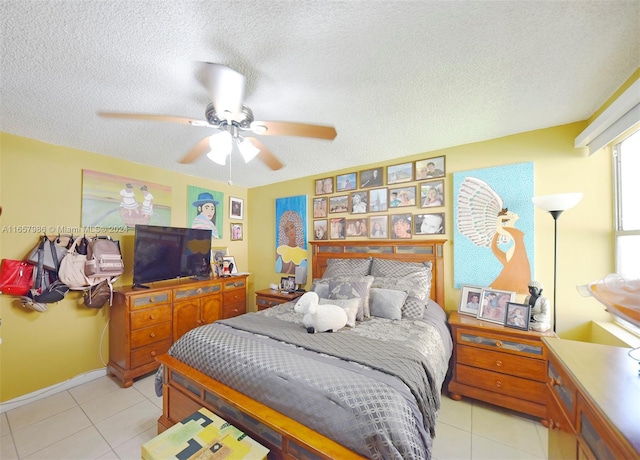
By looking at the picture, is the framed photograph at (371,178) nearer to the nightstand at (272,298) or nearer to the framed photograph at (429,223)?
the framed photograph at (429,223)

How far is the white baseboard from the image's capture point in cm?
213

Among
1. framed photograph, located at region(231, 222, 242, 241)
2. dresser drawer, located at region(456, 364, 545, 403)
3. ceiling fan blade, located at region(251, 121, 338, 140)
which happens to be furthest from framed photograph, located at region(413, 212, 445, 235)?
framed photograph, located at region(231, 222, 242, 241)

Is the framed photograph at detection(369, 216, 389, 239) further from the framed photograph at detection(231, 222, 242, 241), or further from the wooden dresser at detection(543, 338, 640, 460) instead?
the framed photograph at detection(231, 222, 242, 241)

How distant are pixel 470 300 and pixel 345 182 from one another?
1985mm

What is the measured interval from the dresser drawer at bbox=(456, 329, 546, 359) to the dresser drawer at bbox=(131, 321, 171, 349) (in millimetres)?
3017

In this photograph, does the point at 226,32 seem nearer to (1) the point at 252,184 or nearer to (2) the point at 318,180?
(2) the point at 318,180

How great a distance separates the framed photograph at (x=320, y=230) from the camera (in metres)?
3.51

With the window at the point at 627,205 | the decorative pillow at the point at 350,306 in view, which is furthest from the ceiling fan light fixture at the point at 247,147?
the window at the point at 627,205

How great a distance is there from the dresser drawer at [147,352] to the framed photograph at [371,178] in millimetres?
2987

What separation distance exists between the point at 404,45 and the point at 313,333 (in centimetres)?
188

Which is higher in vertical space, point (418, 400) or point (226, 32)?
point (226, 32)

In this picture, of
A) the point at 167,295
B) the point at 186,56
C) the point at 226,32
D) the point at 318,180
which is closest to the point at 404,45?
the point at 226,32

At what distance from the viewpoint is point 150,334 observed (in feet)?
8.68

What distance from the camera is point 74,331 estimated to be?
8.27 ft
